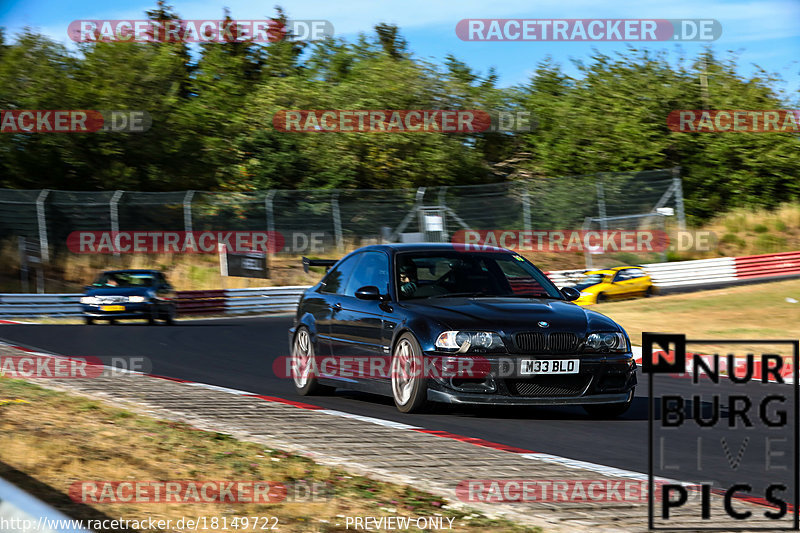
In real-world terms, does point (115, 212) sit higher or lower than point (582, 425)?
higher

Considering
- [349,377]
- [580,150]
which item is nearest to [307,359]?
[349,377]

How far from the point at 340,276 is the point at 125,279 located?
48.4 feet

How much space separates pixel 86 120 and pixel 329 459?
3575 cm

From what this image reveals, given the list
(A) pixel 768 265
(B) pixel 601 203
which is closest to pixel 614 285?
(B) pixel 601 203

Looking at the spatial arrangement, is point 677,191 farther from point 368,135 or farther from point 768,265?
point 368,135

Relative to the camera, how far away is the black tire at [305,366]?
1027 cm

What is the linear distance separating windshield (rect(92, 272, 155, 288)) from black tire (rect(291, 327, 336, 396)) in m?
13.7

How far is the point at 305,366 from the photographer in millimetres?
10414

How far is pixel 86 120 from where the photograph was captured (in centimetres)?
3922

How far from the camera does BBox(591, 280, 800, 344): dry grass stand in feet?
58.2

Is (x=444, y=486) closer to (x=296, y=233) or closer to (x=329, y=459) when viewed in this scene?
(x=329, y=459)

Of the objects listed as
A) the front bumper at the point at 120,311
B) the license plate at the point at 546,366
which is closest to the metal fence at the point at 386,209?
the front bumper at the point at 120,311

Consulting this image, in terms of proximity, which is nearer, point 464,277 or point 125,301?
point 464,277

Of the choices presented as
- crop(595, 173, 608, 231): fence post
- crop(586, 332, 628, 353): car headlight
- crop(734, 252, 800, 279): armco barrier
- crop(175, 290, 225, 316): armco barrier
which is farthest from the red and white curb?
crop(734, 252, 800, 279): armco barrier
